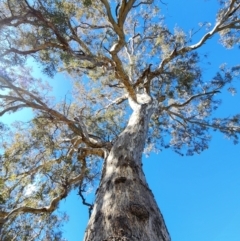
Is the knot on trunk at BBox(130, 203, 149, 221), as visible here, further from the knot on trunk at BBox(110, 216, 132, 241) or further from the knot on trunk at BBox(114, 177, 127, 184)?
the knot on trunk at BBox(114, 177, 127, 184)

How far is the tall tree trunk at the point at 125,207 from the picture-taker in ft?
5.73

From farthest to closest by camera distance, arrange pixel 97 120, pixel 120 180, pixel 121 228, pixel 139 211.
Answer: pixel 97 120
pixel 120 180
pixel 139 211
pixel 121 228

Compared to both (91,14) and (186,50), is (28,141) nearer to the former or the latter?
(91,14)

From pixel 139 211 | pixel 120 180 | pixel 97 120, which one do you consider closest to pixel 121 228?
pixel 139 211

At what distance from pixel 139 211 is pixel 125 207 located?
0.39 feet

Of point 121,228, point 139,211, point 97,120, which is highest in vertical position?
point 97,120

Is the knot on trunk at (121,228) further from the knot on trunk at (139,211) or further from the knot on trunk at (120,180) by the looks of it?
the knot on trunk at (120,180)

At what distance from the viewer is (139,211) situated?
1945 mm

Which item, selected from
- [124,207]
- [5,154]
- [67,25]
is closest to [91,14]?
[67,25]

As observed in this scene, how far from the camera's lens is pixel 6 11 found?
5.83 metres

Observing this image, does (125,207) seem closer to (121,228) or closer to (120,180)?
(121,228)

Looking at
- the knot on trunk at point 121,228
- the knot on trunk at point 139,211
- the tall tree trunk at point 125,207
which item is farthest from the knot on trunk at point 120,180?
the knot on trunk at point 121,228

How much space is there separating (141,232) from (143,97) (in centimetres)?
454

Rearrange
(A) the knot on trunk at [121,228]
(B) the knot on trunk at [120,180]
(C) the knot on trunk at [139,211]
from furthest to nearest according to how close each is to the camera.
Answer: (B) the knot on trunk at [120,180] → (C) the knot on trunk at [139,211] → (A) the knot on trunk at [121,228]
